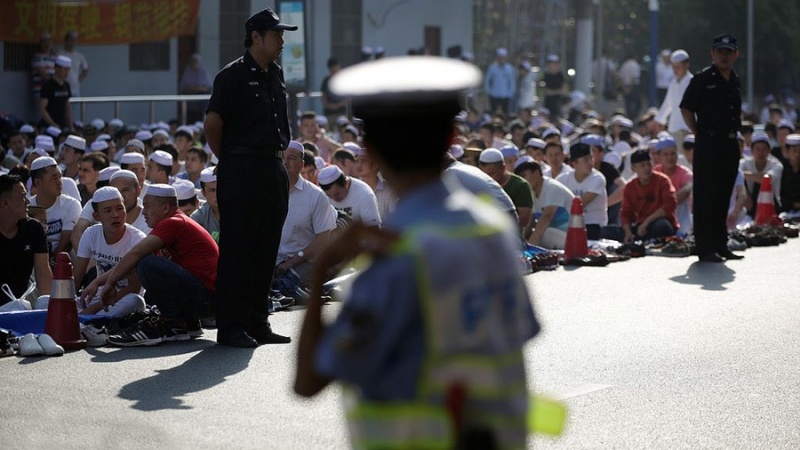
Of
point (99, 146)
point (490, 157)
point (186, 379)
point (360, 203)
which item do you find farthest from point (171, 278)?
point (99, 146)

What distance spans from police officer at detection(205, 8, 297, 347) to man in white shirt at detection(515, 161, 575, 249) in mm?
5837

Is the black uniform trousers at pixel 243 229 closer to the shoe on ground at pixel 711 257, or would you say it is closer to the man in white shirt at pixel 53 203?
the man in white shirt at pixel 53 203

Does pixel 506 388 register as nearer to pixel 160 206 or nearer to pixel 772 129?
pixel 160 206

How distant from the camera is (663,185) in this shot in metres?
16.5

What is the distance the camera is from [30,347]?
941cm

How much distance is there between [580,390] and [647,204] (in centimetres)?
849

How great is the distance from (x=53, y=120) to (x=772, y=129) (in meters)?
10.8

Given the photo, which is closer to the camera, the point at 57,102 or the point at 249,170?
the point at 249,170

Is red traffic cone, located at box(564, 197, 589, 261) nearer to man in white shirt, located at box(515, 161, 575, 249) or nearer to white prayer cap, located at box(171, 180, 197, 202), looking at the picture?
man in white shirt, located at box(515, 161, 575, 249)

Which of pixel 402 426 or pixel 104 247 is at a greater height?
pixel 402 426

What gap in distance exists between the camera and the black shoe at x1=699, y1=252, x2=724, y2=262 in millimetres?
14695

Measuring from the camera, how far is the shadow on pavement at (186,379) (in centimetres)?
802

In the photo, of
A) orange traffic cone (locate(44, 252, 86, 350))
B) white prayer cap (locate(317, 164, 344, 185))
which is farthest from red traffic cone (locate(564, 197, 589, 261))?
orange traffic cone (locate(44, 252, 86, 350))

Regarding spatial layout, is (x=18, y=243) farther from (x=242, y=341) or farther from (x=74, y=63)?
(x=74, y=63)
